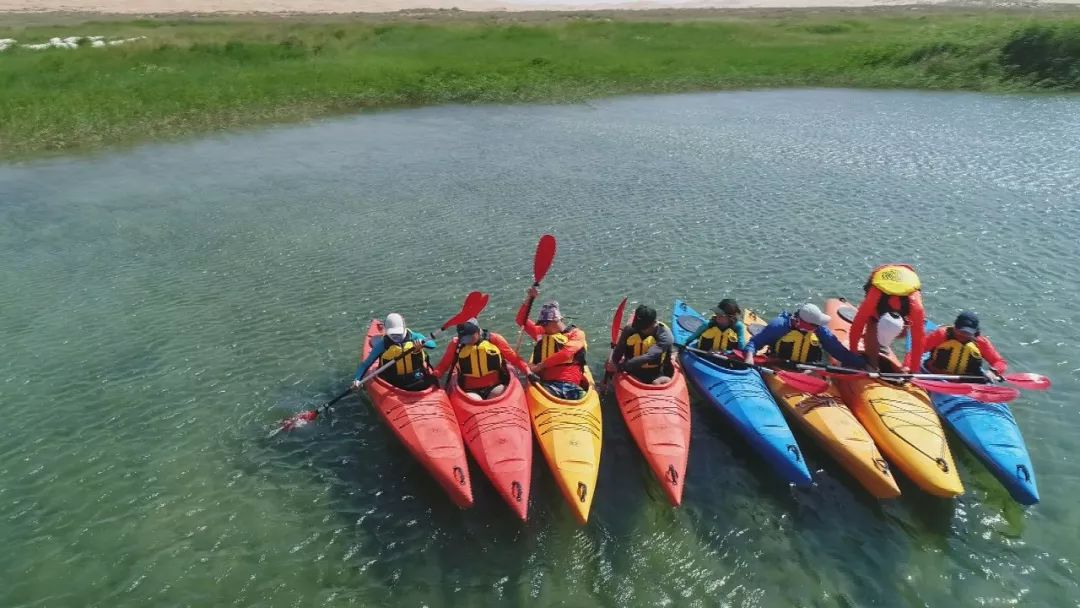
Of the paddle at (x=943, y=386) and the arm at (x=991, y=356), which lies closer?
the paddle at (x=943, y=386)

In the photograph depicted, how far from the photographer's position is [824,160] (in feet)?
73.7

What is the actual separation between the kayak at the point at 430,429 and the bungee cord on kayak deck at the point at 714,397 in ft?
0.06

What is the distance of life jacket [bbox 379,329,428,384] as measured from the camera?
9422 mm

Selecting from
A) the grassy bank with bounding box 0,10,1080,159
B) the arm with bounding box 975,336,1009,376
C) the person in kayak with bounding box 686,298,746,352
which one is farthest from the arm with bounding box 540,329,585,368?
the grassy bank with bounding box 0,10,1080,159

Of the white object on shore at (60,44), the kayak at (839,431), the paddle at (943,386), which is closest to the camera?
the kayak at (839,431)

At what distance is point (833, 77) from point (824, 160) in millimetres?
17499

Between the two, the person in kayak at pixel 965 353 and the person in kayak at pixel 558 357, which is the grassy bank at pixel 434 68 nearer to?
the person in kayak at pixel 558 357

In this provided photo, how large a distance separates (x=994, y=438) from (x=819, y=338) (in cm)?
244

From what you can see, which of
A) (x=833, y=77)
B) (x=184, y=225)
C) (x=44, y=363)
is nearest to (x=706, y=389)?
(x=44, y=363)

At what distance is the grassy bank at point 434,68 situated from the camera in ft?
94.3

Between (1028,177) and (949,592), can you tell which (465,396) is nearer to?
(949,592)

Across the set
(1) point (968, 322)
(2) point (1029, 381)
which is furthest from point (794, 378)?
(2) point (1029, 381)

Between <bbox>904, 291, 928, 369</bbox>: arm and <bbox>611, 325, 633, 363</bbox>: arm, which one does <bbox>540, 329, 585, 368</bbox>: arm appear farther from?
<bbox>904, 291, 928, 369</bbox>: arm

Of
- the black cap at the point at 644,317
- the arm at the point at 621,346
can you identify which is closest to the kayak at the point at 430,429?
the arm at the point at 621,346
